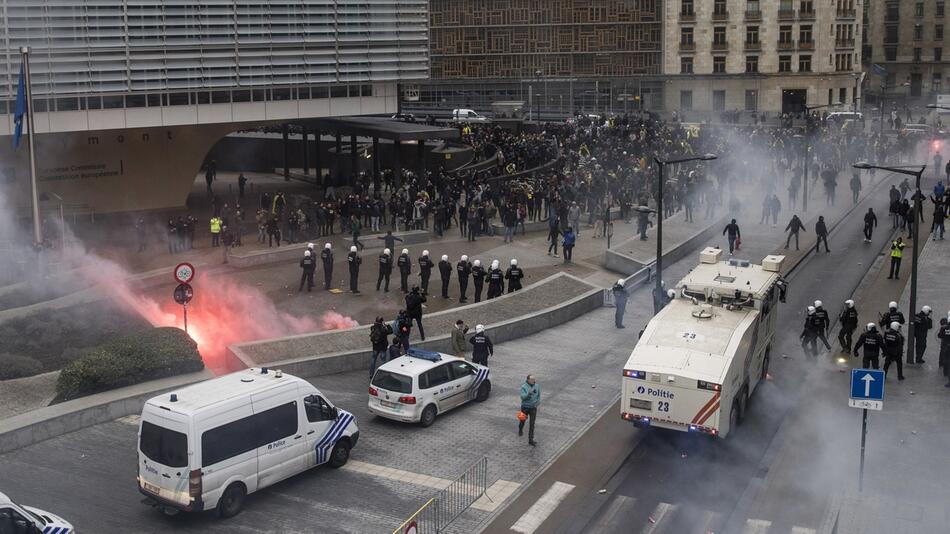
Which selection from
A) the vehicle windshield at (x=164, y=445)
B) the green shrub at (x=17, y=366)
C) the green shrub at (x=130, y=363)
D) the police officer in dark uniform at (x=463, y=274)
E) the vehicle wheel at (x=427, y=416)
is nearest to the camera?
the vehicle windshield at (x=164, y=445)

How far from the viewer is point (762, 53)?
9588cm

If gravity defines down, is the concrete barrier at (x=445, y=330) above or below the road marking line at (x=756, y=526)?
above

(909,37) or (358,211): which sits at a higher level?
(909,37)

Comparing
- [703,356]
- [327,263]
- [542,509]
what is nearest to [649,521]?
[542,509]

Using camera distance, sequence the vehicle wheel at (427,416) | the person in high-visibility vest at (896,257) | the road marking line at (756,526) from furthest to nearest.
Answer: the person in high-visibility vest at (896,257), the vehicle wheel at (427,416), the road marking line at (756,526)

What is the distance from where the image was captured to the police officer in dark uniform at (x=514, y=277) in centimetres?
3525

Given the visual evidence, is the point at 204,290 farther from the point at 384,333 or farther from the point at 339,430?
the point at 339,430

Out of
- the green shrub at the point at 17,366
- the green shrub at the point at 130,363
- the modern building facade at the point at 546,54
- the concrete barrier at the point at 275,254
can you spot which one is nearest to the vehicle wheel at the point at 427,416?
the green shrub at the point at 130,363

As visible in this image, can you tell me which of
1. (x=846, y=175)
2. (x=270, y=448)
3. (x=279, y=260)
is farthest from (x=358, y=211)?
(x=846, y=175)

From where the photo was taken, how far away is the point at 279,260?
40562mm

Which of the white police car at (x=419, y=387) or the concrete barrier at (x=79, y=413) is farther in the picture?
the white police car at (x=419, y=387)

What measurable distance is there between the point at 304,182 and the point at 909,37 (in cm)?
7107

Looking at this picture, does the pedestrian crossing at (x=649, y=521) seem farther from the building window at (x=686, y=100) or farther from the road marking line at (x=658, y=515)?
the building window at (x=686, y=100)

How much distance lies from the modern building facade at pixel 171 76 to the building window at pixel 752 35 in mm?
50046
